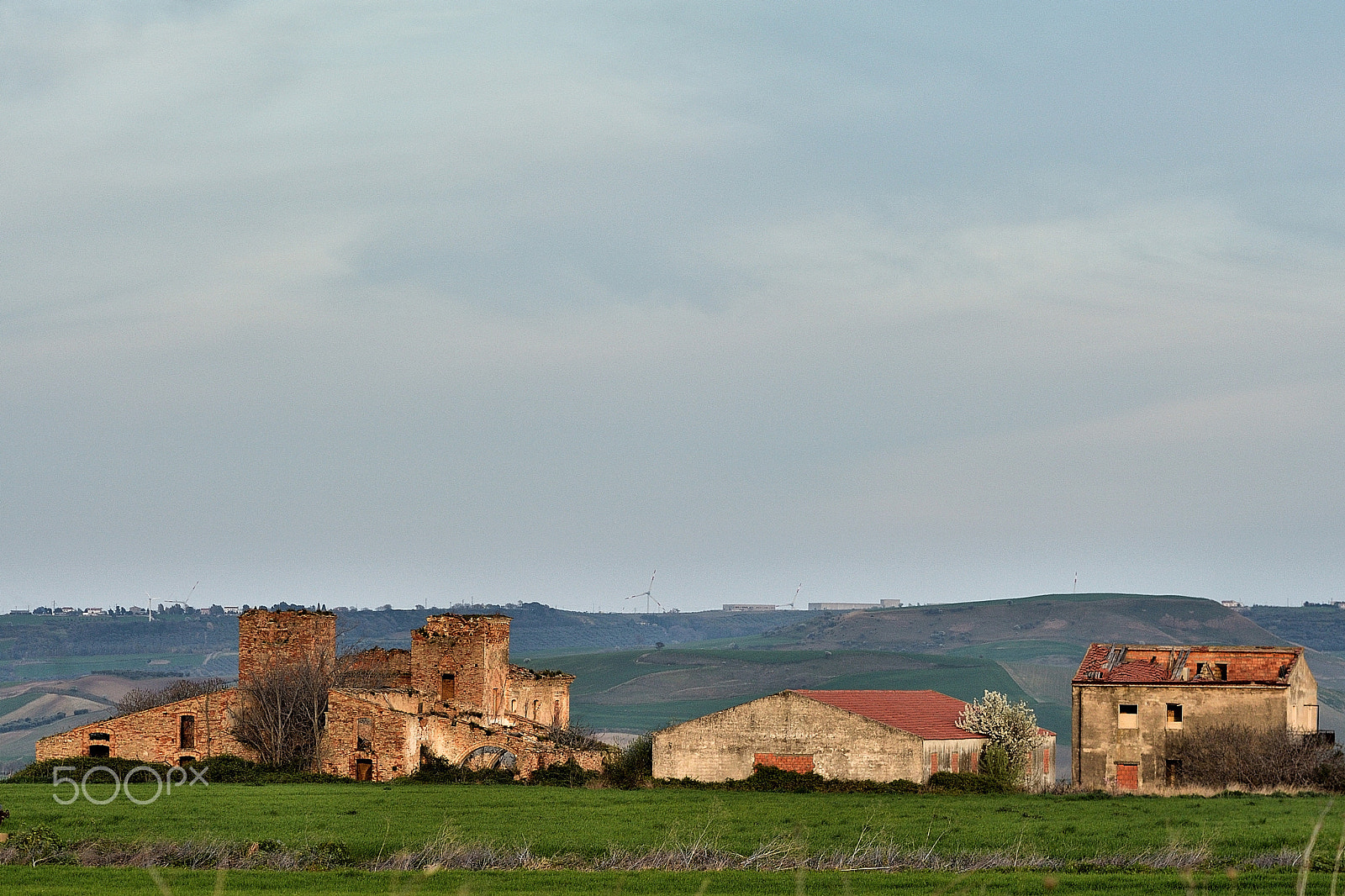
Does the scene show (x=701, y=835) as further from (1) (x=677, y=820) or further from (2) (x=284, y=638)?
(2) (x=284, y=638)

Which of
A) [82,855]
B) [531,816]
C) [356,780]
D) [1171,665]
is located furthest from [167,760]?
[1171,665]

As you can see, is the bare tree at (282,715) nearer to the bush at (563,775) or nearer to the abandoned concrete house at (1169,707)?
the bush at (563,775)

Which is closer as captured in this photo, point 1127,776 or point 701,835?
point 701,835

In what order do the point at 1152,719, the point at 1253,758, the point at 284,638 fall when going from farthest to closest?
the point at 284,638, the point at 1152,719, the point at 1253,758

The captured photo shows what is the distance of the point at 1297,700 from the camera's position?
63.7m

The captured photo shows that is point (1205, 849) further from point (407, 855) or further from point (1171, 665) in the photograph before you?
point (1171, 665)

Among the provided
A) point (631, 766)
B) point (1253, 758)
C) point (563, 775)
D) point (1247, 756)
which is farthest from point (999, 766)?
Answer: point (563, 775)

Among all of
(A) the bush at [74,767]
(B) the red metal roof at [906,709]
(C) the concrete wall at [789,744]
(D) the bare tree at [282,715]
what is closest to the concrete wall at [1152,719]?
(B) the red metal roof at [906,709]

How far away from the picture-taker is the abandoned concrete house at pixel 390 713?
2493 inches

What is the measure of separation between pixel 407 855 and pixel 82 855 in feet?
24.2

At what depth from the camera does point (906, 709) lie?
219ft

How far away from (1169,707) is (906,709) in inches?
413

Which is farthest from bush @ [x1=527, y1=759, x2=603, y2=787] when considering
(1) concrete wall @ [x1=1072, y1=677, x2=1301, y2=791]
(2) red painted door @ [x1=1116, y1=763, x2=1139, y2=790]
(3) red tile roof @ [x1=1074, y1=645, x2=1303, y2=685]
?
(2) red painted door @ [x1=1116, y1=763, x2=1139, y2=790]

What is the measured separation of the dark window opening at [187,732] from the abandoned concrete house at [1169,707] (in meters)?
36.2
